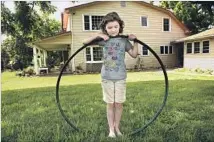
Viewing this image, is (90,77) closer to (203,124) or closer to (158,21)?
(158,21)

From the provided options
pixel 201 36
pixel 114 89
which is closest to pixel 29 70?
pixel 114 89

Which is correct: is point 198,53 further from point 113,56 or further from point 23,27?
point 113,56

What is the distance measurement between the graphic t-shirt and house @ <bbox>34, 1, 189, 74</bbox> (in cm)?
162

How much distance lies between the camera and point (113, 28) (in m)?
2.01

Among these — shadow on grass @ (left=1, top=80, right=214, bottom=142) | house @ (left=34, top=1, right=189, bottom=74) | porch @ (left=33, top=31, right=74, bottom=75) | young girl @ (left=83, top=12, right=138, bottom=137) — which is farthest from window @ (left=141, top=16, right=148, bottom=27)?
young girl @ (left=83, top=12, right=138, bottom=137)

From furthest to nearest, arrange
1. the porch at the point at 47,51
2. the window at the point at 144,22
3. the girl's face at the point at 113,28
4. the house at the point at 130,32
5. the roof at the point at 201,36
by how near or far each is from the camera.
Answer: the roof at the point at 201,36 < the window at the point at 144,22 < the house at the point at 130,32 < the porch at the point at 47,51 < the girl's face at the point at 113,28

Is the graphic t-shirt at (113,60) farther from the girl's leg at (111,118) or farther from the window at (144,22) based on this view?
the window at (144,22)

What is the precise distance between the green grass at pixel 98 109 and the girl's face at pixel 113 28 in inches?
27.6

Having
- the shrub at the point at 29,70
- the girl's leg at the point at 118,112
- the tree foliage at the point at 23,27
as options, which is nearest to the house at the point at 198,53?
the tree foliage at the point at 23,27

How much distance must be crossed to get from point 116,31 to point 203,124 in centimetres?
103

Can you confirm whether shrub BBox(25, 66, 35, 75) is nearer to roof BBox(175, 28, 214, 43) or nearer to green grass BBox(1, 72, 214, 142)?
green grass BBox(1, 72, 214, 142)

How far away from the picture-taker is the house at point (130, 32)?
4.21 metres

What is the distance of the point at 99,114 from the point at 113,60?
→ 907 mm

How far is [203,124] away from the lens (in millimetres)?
2402
